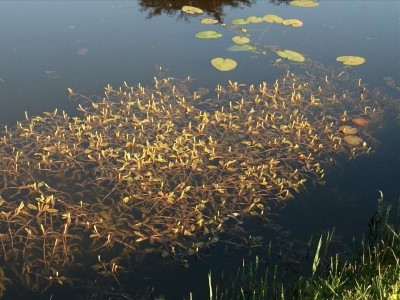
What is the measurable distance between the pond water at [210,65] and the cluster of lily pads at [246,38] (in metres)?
0.06

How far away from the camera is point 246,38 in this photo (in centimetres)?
577

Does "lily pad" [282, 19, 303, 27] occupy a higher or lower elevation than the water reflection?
lower

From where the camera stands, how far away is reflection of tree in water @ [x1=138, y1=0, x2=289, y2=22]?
6.48 m

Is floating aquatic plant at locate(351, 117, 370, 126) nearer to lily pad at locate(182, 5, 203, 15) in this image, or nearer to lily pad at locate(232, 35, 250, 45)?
lily pad at locate(232, 35, 250, 45)

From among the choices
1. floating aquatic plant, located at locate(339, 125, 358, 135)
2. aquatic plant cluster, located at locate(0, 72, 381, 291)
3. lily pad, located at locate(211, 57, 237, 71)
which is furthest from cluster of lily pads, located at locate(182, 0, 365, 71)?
floating aquatic plant, located at locate(339, 125, 358, 135)

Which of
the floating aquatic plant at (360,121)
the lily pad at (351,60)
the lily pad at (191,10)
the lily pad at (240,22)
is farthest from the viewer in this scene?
the lily pad at (191,10)

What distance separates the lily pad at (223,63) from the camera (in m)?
5.13

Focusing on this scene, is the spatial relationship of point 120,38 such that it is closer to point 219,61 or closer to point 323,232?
point 219,61

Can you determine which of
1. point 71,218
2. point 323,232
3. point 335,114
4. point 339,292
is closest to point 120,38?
point 335,114

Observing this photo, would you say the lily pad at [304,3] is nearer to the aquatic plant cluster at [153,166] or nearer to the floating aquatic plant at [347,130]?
the aquatic plant cluster at [153,166]

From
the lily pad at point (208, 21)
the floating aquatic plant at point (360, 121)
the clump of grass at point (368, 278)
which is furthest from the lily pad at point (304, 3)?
the clump of grass at point (368, 278)

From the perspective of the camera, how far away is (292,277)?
9.68 ft

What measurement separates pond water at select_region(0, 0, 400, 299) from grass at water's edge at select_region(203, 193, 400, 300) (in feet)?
0.40

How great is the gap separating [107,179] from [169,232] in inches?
27.7
